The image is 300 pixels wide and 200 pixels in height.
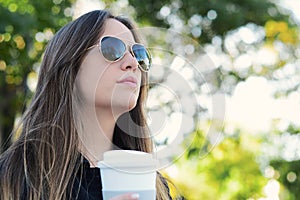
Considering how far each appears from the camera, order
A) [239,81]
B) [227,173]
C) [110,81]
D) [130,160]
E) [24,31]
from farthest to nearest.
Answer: [239,81] < [227,173] < [24,31] < [110,81] < [130,160]

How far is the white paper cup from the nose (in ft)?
0.99

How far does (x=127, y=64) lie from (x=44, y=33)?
350cm

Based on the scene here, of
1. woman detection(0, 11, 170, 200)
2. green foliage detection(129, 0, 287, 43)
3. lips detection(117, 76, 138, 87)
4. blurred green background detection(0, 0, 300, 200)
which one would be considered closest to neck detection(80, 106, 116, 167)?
woman detection(0, 11, 170, 200)

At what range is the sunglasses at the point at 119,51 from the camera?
1579 millimetres

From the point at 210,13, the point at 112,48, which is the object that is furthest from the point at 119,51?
the point at 210,13

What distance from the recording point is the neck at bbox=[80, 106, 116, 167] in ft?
5.28

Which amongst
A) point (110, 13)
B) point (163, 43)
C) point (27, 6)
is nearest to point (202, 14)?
point (27, 6)

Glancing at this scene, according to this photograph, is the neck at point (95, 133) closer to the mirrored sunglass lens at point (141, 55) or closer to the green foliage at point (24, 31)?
the mirrored sunglass lens at point (141, 55)

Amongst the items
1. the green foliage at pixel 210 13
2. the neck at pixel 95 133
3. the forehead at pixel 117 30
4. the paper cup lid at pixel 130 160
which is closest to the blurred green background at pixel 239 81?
the green foliage at pixel 210 13

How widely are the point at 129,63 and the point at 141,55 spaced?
0.19 feet

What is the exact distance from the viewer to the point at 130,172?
134cm

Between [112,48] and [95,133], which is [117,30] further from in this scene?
[95,133]

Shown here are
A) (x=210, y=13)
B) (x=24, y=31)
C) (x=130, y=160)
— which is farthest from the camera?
(x=210, y=13)

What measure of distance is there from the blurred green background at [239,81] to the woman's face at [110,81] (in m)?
3.41
